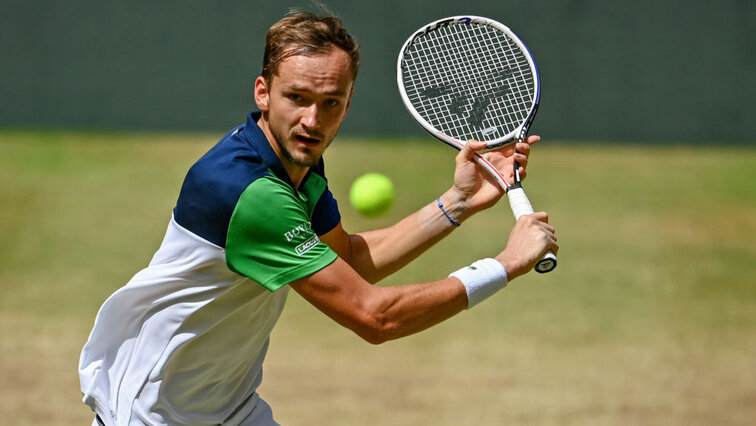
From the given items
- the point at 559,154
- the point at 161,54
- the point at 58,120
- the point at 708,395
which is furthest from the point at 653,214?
the point at 58,120

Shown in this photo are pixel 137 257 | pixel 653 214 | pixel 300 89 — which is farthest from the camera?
pixel 653 214

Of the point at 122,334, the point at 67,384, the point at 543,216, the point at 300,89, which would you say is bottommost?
the point at 67,384

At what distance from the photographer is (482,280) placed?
3.12 meters

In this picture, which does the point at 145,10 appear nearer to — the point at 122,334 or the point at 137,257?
the point at 137,257

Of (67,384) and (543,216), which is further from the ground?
(543,216)

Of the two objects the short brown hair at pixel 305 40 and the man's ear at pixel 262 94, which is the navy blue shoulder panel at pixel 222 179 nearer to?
the man's ear at pixel 262 94

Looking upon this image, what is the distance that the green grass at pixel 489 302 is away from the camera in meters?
6.03

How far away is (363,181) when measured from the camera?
21.0 ft

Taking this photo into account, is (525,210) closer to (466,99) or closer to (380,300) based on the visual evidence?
(380,300)

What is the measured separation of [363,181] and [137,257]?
332cm

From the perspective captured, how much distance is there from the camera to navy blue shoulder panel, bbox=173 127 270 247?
2.97 metres

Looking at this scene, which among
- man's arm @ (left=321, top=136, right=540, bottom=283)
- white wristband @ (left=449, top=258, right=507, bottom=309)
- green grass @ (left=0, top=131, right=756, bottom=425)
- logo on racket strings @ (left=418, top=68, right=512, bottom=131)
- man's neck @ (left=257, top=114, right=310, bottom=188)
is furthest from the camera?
green grass @ (left=0, top=131, right=756, bottom=425)

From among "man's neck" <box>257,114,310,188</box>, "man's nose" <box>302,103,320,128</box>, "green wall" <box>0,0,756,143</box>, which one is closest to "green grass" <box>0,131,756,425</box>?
"green wall" <box>0,0,756,143</box>

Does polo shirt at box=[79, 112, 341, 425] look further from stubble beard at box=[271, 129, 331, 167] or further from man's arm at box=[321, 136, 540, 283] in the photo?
man's arm at box=[321, 136, 540, 283]
